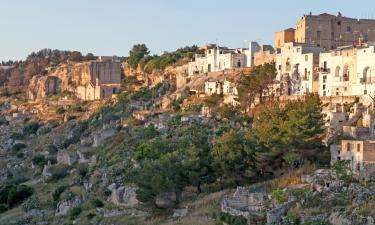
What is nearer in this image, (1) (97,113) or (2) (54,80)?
(1) (97,113)

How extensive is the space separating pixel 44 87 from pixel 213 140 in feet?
151

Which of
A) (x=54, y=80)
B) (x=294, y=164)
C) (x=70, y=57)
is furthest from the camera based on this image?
(x=70, y=57)

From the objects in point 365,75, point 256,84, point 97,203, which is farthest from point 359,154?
point 256,84

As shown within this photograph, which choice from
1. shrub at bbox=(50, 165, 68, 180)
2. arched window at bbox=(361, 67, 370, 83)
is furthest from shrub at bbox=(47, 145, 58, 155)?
arched window at bbox=(361, 67, 370, 83)

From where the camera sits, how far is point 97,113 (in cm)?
5656

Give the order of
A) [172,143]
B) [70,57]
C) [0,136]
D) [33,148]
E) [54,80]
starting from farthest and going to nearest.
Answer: [70,57] < [54,80] < [0,136] < [33,148] < [172,143]

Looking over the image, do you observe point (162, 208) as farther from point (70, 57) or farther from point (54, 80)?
point (70, 57)

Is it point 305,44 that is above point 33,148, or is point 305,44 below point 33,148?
above

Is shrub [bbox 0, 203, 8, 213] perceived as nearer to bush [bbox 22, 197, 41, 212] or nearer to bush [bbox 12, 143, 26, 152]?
bush [bbox 22, 197, 41, 212]

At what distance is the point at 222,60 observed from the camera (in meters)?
51.7

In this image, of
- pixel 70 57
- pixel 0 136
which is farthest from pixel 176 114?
pixel 70 57

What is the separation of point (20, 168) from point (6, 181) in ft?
9.01

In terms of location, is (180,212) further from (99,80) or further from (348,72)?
(99,80)

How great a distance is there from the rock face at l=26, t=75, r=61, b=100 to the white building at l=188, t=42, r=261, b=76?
24.3 metres
